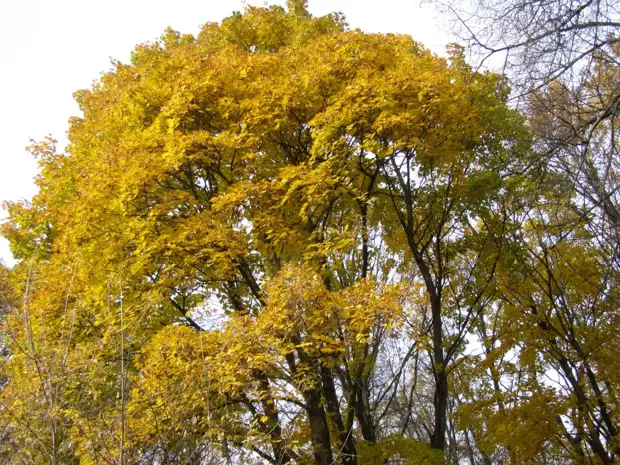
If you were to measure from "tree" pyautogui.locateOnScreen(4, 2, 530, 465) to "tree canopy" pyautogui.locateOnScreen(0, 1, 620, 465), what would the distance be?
0.11 feet

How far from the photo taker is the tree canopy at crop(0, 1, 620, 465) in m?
4.29

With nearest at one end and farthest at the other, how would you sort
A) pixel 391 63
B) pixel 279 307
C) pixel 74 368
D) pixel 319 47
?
pixel 74 368, pixel 279 307, pixel 319 47, pixel 391 63

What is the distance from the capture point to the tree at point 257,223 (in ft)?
13.8

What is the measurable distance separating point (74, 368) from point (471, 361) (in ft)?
23.2

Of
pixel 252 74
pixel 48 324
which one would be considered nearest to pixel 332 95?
pixel 252 74

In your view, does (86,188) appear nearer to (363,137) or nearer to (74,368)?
(74,368)

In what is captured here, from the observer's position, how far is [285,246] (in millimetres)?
6273

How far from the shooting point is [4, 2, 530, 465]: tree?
420 centimetres

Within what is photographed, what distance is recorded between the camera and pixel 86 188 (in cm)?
606

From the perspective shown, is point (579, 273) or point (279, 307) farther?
point (579, 273)

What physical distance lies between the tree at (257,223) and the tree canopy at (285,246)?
0.03m

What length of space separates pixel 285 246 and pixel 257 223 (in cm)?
65

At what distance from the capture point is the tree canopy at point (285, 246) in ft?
14.1

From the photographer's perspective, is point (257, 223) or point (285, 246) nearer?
point (257, 223)
